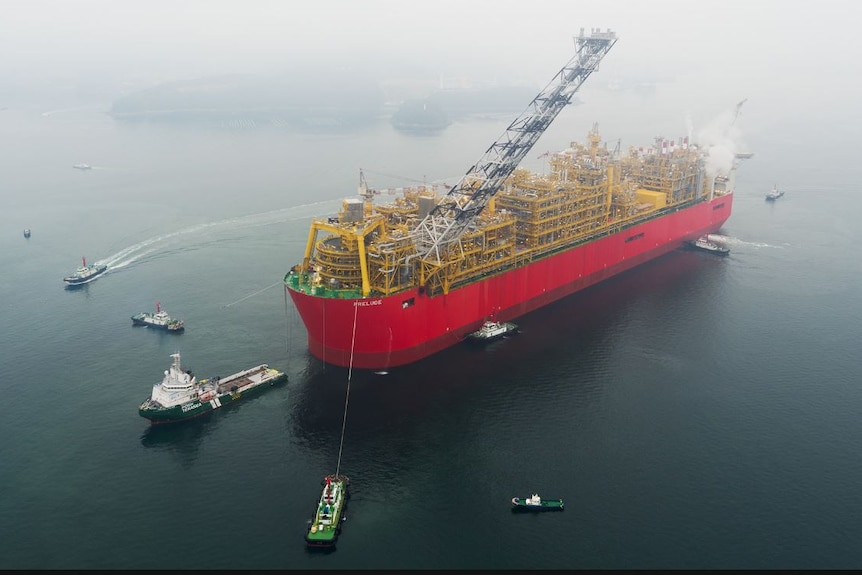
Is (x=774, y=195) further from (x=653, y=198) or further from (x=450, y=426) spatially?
(x=450, y=426)

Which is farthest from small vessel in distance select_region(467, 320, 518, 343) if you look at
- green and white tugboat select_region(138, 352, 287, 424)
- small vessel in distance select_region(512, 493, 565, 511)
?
small vessel in distance select_region(512, 493, 565, 511)

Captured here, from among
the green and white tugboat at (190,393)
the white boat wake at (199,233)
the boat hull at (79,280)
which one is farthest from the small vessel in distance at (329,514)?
the white boat wake at (199,233)

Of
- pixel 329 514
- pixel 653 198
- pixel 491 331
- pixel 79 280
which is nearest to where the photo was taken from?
pixel 329 514

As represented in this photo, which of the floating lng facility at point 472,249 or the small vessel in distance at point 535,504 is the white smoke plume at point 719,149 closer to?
the floating lng facility at point 472,249

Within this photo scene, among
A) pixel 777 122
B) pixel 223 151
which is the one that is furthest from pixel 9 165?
pixel 777 122

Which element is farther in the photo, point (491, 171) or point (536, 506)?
point (491, 171)

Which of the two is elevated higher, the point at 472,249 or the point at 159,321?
the point at 472,249

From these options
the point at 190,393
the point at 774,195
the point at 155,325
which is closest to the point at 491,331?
the point at 190,393
